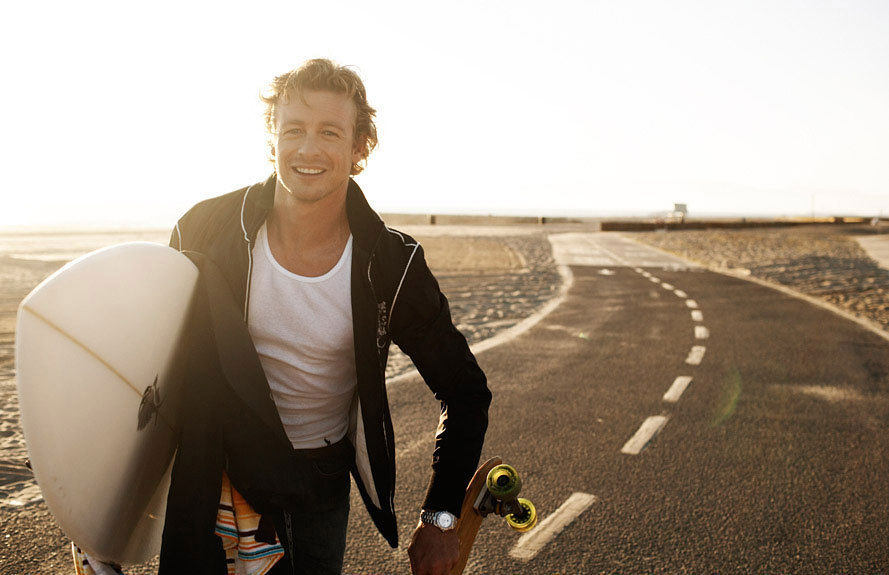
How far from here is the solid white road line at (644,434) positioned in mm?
5195

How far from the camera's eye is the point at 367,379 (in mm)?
2109

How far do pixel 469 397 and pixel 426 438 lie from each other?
3.33 m

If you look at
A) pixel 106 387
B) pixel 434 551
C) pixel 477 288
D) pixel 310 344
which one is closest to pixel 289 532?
pixel 434 551

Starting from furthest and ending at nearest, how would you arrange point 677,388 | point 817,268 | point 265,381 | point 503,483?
point 817,268 → point 677,388 → point 503,483 → point 265,381

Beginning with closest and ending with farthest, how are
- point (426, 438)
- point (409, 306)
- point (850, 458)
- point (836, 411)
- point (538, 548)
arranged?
1. point (409, 306)
2. point (538, 548)
3. point (850, 458)
4. point (426, 438)
5. point (836, 411)

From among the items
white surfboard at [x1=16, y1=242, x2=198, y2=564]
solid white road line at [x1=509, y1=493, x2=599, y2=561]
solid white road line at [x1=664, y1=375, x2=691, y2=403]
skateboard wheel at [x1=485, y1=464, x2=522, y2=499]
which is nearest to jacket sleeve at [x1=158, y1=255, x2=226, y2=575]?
white surfboard at [x1=16, y1=242, x2=198, y2=564]

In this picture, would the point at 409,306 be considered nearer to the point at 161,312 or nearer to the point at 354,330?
the point at 354,330

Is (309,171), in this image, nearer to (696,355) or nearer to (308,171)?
(308,171)

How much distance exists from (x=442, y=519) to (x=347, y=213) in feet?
3.37

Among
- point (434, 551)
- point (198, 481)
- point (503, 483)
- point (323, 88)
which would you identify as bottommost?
point (434, 551)

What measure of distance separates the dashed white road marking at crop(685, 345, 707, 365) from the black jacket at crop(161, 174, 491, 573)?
21.6 ft

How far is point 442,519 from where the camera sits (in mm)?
2137

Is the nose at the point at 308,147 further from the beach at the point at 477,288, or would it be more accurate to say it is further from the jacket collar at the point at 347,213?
the beach at the point at 477,288

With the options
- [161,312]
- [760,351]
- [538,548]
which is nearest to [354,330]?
[161,312]
